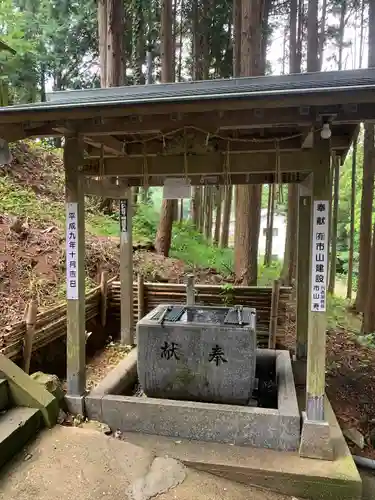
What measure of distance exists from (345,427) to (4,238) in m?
7.62

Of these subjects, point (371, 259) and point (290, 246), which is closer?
point (371, 259)

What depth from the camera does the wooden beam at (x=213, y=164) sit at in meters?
4.32

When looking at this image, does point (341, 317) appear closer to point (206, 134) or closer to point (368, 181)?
point (368, 181)

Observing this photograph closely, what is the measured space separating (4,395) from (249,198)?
6104 mm

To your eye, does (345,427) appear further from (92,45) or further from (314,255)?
(92,45)

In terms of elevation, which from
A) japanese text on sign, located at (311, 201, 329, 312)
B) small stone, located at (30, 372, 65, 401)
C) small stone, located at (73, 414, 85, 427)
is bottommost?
small stone, located at (73, 414, 85, 427)

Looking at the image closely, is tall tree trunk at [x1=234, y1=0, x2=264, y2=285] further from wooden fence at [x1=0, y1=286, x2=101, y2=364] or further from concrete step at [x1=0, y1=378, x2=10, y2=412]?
concrete step at [x1=0, y1=378, x2=10, y2=412]

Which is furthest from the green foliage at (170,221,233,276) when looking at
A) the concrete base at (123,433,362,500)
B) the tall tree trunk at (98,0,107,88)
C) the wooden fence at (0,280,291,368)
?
the concrete base at (123,433,362,500)

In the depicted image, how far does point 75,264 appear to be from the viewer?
15.1ft

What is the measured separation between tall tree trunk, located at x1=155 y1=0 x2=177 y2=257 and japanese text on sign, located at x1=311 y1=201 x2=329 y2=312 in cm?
795

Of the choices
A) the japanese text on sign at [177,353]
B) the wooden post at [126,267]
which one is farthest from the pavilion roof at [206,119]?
the japanese text on sign at [177,353]

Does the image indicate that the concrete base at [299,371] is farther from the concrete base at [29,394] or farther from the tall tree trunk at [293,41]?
the tall tree trunk at [293,41]

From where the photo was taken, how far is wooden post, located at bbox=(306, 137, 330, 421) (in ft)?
13.1

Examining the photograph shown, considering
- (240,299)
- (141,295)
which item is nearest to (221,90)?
(240,299)
